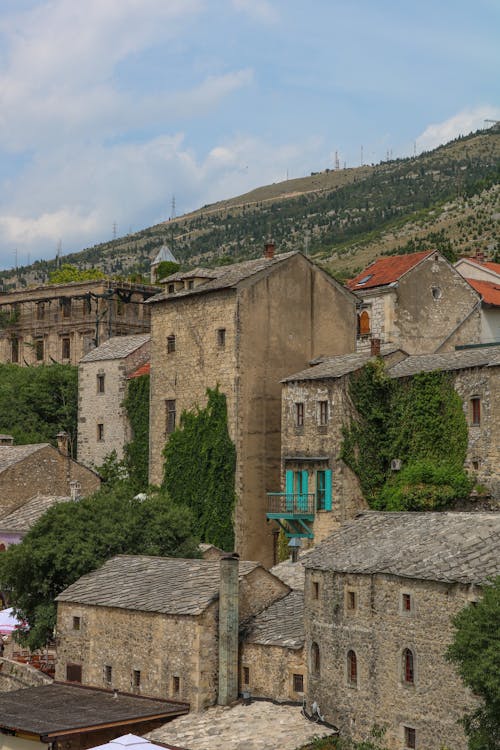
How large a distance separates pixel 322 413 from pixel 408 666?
64.2 feet

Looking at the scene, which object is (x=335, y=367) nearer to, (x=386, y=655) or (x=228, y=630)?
(x=228, y=630)

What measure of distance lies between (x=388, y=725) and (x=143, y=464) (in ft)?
105

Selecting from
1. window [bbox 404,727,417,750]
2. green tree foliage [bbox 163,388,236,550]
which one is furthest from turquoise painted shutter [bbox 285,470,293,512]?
window [bbox 404,727,417,750]

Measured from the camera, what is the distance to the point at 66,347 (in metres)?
87.9

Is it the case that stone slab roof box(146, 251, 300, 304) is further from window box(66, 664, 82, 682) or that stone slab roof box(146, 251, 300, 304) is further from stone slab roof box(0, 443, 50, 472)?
window box(66, 664, 82, 682)

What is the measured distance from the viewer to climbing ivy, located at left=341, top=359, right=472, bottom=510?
153ft

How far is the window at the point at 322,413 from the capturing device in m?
51.5

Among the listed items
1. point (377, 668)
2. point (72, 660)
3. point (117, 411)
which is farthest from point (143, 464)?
point (377, 668)

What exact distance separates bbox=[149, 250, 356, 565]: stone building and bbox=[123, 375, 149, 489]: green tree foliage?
396 centimetres

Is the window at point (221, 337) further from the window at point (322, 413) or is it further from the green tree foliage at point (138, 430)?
the green tree foliage at point (138, 430)

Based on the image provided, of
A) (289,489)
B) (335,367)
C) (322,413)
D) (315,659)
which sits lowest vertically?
(315,659)

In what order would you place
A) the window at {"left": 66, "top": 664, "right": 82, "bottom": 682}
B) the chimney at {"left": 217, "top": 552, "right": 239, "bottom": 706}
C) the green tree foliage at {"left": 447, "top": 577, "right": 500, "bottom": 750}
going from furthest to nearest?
the window at {"left": 66, "top": 664, "right": 82, "bottom": 682} → the chimney at {"left": 217, "top": 552, "right": 239, "bottom": 706} → the green tree foliage at {"left": 447, "top": 577, "right": 500, "bottom": 750}

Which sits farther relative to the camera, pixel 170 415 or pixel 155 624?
pixel 170 415

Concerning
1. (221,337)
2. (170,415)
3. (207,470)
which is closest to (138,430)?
(170,415)
